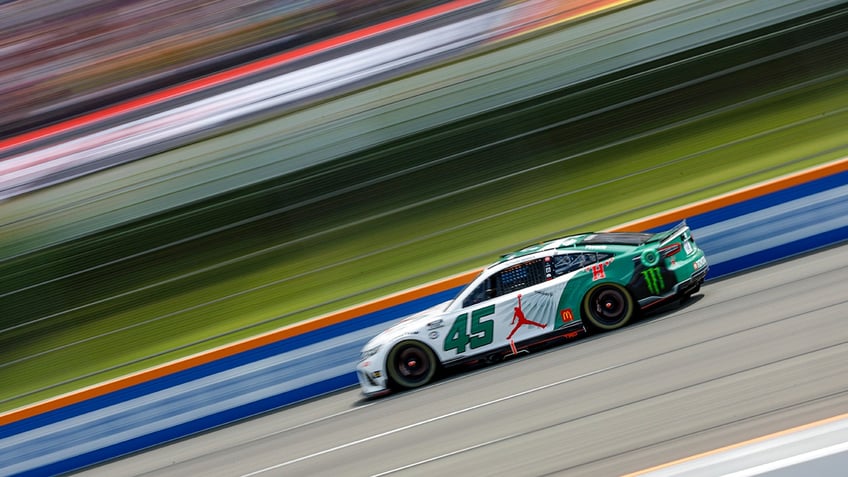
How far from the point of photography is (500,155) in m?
15.7

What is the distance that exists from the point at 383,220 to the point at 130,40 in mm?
9066

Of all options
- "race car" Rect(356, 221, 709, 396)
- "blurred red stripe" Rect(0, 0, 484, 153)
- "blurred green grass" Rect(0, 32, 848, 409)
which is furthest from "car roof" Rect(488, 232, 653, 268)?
"blurred red stripe" Rect(0, 0, 484, 153)

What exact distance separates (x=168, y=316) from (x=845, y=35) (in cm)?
1283

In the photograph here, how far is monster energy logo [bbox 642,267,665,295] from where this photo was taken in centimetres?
968

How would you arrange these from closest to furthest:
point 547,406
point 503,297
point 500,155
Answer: point 547,406
point 503,297
point 500,155

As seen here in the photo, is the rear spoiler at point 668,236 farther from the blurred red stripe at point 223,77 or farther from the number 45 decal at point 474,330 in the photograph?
the blurred red stripe at point 223,77

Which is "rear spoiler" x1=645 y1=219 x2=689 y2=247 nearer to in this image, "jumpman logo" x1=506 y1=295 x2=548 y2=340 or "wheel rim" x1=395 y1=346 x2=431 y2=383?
"jumpman logo" x1=506 y1=295 x2=548 y2=340

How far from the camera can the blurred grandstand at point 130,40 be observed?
63.7 feet

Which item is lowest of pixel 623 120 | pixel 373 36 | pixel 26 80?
pixel 623 120

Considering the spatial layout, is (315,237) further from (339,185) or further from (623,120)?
(623,120)

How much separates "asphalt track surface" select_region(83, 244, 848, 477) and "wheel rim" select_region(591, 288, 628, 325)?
0.85ft

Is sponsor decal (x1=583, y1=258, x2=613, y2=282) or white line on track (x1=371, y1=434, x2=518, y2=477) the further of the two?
sponsor decal (x1=583, y1=258, x2=613, y2=282)

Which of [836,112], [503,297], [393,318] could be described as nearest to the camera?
[503,297]

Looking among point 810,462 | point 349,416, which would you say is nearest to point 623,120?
point 349,416
